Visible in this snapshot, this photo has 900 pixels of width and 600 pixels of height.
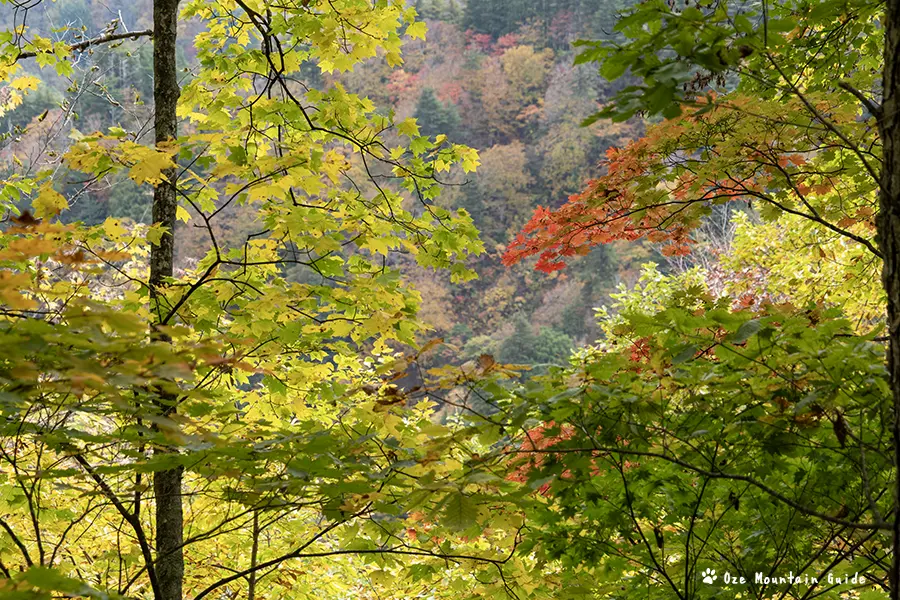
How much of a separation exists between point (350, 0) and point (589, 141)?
33.5 meters

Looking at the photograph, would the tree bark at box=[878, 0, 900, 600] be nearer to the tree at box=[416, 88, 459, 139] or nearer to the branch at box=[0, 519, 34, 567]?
the branch at box=[0, 519, 34, 567]

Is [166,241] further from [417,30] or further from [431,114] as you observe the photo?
[431,114]

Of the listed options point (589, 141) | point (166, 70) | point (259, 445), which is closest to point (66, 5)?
point (589, 141)

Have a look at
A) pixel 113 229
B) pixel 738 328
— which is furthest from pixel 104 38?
pixel 738 328

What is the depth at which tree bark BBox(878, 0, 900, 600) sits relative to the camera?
5.06ft

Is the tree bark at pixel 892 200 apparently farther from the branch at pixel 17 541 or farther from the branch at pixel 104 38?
the branch at pixel 104 38

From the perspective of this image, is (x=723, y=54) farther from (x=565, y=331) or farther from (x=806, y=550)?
(x=565, y=331)

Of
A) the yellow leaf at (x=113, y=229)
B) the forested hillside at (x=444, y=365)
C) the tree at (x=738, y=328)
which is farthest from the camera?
the yellow leaf at (x=113, y=229)

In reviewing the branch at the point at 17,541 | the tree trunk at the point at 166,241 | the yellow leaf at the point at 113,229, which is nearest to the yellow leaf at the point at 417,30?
the tree trunk at the point at 166,241

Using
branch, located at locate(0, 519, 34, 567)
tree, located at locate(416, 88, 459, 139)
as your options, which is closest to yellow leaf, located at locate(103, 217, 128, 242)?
branch, located at locate(0, 519, 34, 567)

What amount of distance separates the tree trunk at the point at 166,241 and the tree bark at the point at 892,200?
276 centimetres

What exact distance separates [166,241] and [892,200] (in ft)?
10.1

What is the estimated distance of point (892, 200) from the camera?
61.8 inches

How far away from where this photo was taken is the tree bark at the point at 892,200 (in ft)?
5.06
